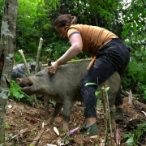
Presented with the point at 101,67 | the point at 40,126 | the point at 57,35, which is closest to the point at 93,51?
the point at 101,67

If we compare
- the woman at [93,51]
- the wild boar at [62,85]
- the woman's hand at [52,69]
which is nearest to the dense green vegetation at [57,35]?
the wild boar at [62,85]

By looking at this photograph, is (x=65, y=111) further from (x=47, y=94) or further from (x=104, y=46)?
(x=104, y=46)

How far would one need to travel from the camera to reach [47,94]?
345cm

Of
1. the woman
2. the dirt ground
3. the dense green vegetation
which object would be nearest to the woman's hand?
the woman

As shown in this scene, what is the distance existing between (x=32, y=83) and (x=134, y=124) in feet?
6.40

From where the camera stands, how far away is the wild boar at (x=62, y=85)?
337 cm

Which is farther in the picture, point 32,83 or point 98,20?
point 98,20

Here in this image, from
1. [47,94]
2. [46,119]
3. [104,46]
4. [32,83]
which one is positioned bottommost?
[46,119]

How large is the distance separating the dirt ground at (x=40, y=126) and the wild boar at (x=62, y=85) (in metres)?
0.45

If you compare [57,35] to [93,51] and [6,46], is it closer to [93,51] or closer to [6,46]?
[93,51]

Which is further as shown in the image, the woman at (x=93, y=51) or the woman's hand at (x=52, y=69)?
the woman's hand at (x=52, y=69)

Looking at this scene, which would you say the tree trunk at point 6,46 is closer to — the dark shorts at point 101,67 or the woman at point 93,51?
the woman at point 93,51

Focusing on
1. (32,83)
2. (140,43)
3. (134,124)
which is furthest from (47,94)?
(140,43)

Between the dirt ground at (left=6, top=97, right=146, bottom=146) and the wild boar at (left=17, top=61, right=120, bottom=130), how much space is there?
453 millimetres
